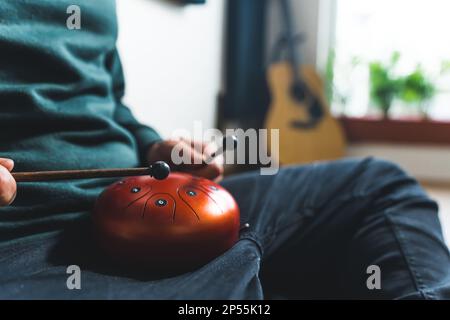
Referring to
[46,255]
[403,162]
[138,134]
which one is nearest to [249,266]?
[46,255]

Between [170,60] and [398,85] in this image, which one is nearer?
[170,60]

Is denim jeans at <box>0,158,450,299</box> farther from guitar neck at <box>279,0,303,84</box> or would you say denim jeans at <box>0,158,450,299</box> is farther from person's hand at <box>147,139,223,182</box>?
guitar neck at <box>279,0,303,84</box>

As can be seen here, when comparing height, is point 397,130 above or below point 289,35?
below

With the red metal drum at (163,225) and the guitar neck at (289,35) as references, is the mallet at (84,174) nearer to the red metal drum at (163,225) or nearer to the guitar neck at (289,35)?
the red metal drum at (163,225)

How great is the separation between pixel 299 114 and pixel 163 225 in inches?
77.7

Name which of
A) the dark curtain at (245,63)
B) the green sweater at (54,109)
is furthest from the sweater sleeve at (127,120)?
the dark curtain at (245,63)

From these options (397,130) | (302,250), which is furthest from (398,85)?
(302,250)

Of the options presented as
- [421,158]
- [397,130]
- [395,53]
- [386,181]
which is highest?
[395,53]

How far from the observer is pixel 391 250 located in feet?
2.35

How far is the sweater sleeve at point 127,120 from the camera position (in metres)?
0.85

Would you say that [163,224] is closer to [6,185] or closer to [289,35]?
[6,185]

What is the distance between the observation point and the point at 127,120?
0.88 meters

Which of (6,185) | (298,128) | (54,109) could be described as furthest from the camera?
(298,128)

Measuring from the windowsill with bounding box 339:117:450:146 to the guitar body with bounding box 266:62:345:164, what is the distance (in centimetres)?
11
